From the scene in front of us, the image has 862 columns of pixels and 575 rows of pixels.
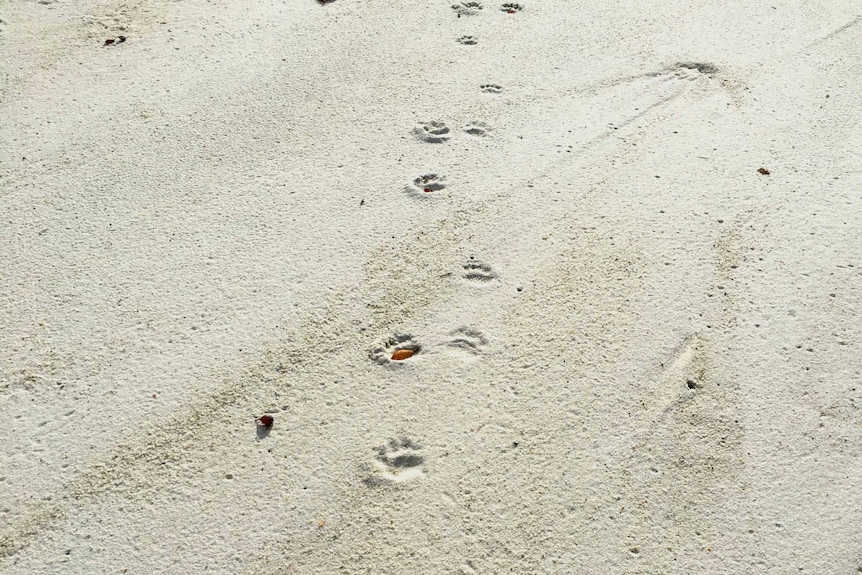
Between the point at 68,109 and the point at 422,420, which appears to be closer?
the point at 422,420

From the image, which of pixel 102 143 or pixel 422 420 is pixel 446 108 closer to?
pixel 102 143

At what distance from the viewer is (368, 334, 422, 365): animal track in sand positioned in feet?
9.03

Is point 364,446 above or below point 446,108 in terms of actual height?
below

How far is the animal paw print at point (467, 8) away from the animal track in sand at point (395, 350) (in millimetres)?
2418

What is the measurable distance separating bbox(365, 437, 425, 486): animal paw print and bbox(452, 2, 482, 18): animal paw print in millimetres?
2855

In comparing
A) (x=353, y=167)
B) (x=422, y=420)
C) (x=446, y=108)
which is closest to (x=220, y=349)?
(x=422, y=420)

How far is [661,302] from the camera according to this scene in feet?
9.74

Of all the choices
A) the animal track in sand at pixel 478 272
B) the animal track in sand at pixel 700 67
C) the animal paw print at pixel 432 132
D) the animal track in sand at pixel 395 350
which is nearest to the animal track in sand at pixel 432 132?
the animal paw print at pixel 432 132

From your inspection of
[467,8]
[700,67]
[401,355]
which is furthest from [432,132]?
[700,67]

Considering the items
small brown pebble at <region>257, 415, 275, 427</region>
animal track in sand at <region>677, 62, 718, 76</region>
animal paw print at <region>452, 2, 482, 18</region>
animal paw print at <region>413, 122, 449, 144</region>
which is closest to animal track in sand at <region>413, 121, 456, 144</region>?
animal paw print at <region>413, 122, 449, 144</region>

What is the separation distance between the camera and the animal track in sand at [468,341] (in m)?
2.80

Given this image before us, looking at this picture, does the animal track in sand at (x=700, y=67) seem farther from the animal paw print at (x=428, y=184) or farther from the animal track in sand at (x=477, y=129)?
the animal paw print at (x=428, y=184)

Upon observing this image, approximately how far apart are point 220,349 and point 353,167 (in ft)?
3.65

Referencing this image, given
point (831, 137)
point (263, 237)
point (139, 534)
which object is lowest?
point (139, 534)
